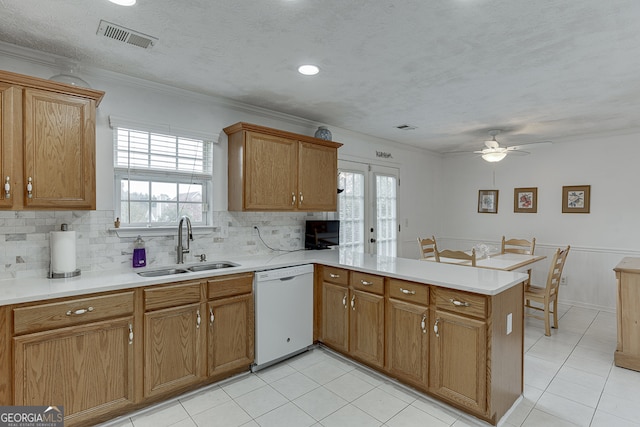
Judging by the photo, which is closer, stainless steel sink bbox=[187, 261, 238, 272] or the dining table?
stainless steel sink bbox=[187, 261, 238, 272]

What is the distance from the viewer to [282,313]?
9.78 ft

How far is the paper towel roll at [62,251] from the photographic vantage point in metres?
2.30

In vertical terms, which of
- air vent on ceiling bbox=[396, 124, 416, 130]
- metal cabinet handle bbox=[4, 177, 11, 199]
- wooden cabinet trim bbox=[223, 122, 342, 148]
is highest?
air vent on ceiling bbox=[396, 124, 416, 130]

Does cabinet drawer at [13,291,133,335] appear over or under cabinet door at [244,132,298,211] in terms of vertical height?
under

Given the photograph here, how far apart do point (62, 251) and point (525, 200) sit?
19.3ft

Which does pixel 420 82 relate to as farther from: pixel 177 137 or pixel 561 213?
pixel 561 213

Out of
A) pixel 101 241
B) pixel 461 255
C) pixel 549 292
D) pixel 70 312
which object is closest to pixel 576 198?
pixel 549 292

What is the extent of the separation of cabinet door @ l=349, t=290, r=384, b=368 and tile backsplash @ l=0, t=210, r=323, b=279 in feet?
4.20

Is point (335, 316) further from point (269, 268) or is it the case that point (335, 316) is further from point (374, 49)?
point (374, 49)

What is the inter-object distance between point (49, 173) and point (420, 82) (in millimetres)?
2875

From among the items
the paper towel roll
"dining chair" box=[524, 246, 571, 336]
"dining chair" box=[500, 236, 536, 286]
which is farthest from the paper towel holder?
"dining chair" box=[500, 236, 536, 286]

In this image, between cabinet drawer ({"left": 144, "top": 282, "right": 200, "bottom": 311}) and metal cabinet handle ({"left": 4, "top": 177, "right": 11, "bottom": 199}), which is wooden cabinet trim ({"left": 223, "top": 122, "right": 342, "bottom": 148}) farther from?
metal cabinet handle ({"left": 4, "top": 177, "right": 11, "bottom": 199})

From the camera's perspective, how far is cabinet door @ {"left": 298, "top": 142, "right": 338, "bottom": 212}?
360 cm

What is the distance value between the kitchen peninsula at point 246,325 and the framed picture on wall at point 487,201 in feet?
11.4
